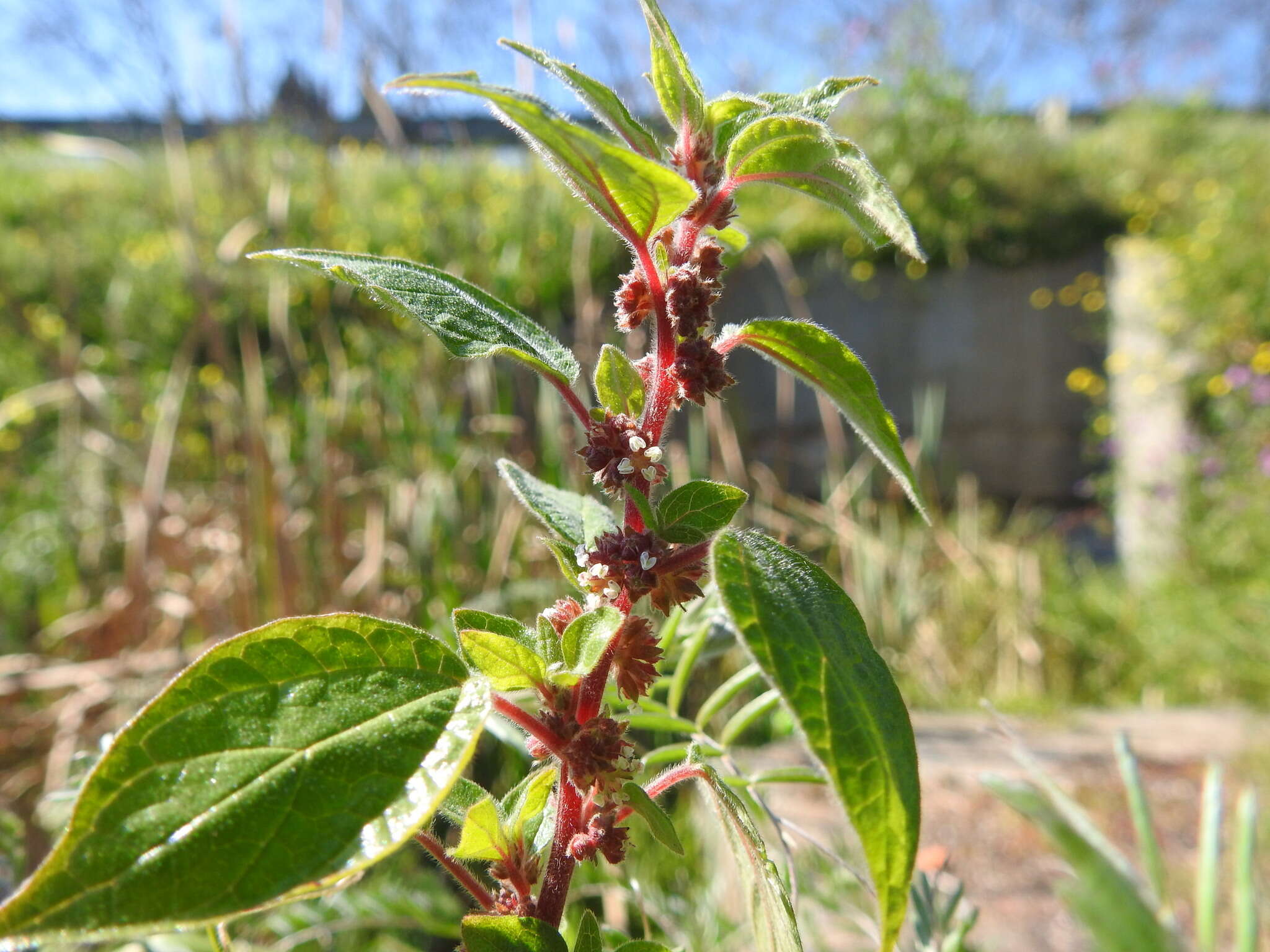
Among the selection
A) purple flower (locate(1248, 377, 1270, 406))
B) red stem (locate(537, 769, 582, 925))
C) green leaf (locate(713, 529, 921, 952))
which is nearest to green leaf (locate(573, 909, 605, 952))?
red stem (locate(537, 769, 582, 925))

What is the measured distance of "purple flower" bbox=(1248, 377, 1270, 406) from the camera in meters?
2.95

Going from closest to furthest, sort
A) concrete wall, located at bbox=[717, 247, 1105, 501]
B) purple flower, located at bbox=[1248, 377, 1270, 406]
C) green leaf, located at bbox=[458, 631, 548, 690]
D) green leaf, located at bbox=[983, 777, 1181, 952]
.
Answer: green leaf, located at bbox=[983, 777, 1181, 952] → green leaf, located at bbox=[458, 631, 548, 690] → purple flower, located at bbox=[1248, 377, 1270, 406] → concrete wall, located at bbox=[717, 247, 1105, 501]

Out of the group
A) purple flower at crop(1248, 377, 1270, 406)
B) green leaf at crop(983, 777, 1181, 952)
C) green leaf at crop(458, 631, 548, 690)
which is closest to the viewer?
green leaf at crop(983, 777, 1181, 952)

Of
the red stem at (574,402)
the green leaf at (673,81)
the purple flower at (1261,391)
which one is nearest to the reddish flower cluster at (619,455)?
the red stem at (574,402)

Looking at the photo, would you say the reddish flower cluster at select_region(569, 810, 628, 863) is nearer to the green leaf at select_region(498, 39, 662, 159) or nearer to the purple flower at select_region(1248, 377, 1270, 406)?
the green leaf at select_region(498, 39, 662, 159)

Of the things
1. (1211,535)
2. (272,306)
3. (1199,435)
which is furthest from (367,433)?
(1199,435)

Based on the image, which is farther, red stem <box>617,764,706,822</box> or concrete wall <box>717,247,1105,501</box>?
concrete wall <box>717,247,1105,501</box>

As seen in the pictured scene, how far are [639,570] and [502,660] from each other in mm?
50

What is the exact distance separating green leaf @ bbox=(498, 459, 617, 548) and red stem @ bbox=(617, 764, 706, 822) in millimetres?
81

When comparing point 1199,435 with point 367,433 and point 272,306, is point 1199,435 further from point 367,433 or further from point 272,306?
point 272,306

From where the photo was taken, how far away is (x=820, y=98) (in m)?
0.32

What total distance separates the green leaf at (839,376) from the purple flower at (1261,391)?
132 inches

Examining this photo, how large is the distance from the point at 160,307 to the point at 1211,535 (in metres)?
4.04

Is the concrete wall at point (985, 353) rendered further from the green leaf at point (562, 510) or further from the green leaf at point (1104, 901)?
the green leaf at point (1104, 901)
